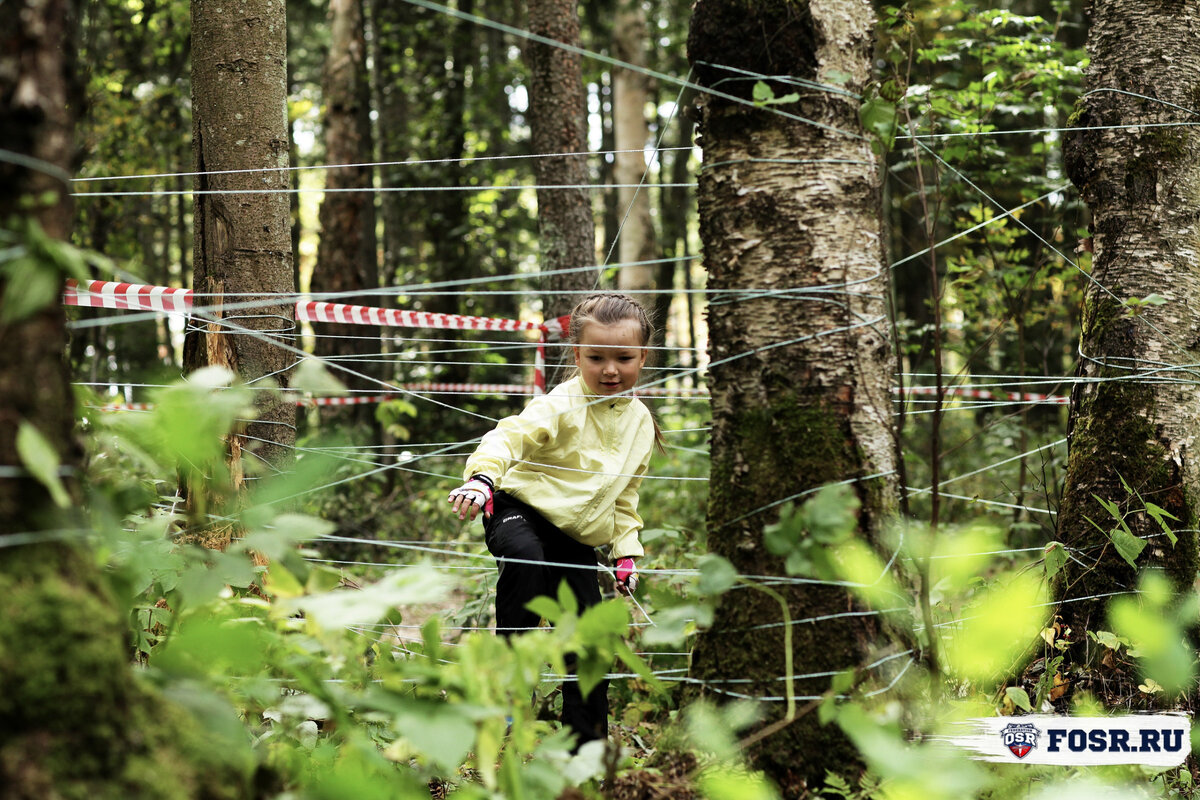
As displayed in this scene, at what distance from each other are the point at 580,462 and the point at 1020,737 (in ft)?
4.99

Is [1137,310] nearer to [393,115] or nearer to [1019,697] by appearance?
[1019,697]

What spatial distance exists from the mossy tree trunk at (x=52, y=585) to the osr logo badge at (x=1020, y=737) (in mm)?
1744

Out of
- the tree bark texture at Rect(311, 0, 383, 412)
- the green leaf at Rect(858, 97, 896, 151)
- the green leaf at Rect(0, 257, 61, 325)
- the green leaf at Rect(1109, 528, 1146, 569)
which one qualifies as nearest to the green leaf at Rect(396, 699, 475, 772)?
the green leaf at Rect(0, 257, 61, 325)

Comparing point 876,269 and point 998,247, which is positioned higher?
point 998,247

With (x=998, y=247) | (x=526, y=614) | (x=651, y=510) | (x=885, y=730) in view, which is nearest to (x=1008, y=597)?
(x=885, y=730)

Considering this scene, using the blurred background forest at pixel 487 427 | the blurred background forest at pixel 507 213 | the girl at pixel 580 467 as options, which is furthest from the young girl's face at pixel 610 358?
the blurred background forest at pixel 507 213

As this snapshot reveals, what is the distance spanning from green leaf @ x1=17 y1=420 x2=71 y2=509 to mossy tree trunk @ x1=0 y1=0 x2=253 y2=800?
0.06 metres

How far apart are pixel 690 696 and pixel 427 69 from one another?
12216 mm

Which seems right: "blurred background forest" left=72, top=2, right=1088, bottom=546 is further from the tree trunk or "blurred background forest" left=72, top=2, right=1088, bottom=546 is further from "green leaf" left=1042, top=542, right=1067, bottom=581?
"green leaf" left=1042, top=542, right=1067, bottom=581

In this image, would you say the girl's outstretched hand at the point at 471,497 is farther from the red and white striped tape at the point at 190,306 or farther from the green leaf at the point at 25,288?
the green leaf at the point at 25,288

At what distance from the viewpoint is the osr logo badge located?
6.77 ft

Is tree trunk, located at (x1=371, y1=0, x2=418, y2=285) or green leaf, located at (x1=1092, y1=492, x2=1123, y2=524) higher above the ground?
tree trunk, located at (x1=371, y1=0, x2=418, y2=285)

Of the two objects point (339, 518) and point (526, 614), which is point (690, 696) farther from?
point (339, 518)

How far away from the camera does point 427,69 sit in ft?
41.0
